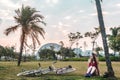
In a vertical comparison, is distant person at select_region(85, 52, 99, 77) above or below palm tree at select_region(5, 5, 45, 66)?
below

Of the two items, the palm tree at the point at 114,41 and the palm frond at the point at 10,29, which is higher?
the palm tree at the point at 114,41

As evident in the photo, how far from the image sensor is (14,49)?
13525 centimetres

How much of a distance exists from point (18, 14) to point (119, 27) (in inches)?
2358

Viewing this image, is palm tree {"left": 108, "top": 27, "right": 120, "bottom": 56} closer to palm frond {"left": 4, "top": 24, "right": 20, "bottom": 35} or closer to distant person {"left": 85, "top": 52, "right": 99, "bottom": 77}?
palm frond {"left": 4, "top": 24, "right": 20, "bottom": 35}

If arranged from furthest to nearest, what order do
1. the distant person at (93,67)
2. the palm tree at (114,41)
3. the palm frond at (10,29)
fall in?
the palm tree at (114,41) → the palm frond at (10,29) → the distant person at (93,67)

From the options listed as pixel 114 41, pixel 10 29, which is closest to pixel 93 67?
pixel 10 29

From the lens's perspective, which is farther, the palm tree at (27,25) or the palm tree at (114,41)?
the palm tree at (114,41)

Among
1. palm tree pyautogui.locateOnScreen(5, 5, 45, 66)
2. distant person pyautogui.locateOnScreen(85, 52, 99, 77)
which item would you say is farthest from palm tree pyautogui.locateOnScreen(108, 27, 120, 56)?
distant person pyautogui.locateOnScreen(85, 52, 99, 77)

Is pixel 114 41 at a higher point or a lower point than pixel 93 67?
higher

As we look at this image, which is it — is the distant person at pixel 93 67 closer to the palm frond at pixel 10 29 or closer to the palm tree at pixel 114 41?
the palm frond at pixel 10 29

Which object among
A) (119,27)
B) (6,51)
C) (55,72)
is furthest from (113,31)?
(55,72)

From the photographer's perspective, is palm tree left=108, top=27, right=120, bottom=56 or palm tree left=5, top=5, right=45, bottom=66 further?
palm tree left=108, top=27, right=120, bottom=56

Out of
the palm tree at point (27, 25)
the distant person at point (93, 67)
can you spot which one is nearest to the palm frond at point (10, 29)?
the palm tree at point (27, 25)

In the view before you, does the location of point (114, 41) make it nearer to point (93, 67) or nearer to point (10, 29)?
point (10, 29)
